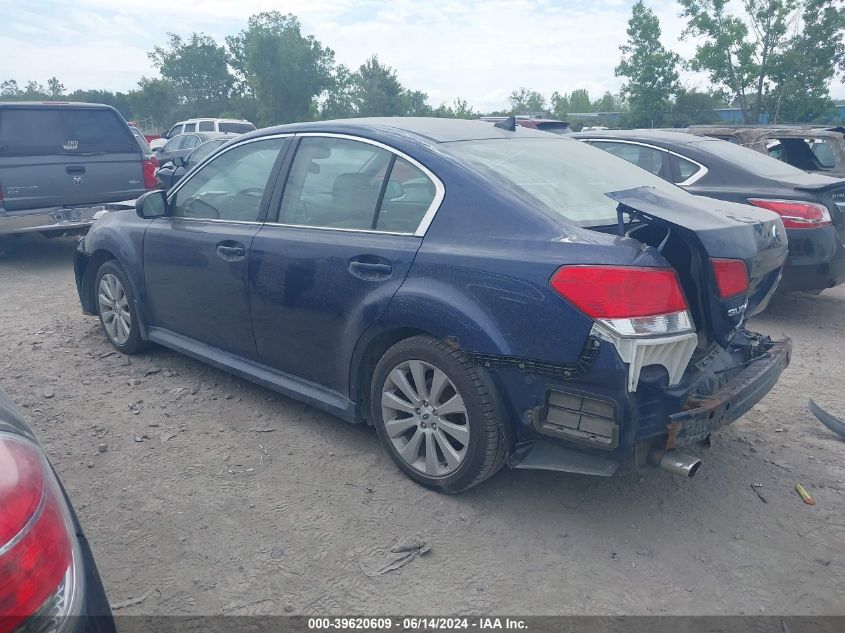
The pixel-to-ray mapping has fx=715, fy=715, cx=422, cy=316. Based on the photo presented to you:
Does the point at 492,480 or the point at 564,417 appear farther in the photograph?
the point at 492,480

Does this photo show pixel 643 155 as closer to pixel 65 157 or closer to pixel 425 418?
pixel 425 418

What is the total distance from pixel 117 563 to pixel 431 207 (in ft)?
6.58

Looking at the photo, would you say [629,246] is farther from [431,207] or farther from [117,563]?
[117,563]

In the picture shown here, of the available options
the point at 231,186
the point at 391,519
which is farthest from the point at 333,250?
the point at 391,519

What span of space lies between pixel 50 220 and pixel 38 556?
7531 mm

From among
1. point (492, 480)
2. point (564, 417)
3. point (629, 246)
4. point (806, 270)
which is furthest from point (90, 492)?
point (806, 270)

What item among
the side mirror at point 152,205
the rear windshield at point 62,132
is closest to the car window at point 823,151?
the side mirror at point 152,205

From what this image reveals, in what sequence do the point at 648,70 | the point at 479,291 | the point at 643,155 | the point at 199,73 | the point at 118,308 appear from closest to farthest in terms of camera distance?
the point at 479,291
the point at 118,308
the point at 643,155
the point at 648,70
the point at 199,73

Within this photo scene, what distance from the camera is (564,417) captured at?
9.32 ft

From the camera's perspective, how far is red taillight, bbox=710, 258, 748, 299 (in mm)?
2838

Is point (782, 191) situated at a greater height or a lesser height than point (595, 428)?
greater

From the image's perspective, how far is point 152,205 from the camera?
455cm

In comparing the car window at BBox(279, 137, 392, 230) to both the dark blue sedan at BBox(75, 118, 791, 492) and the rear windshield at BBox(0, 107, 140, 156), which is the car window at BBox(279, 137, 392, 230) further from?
the rear windshield at BBox(0, 107, 140, 156)

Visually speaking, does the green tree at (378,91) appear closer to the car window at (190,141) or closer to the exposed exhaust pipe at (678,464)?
the car window at (190,141)
